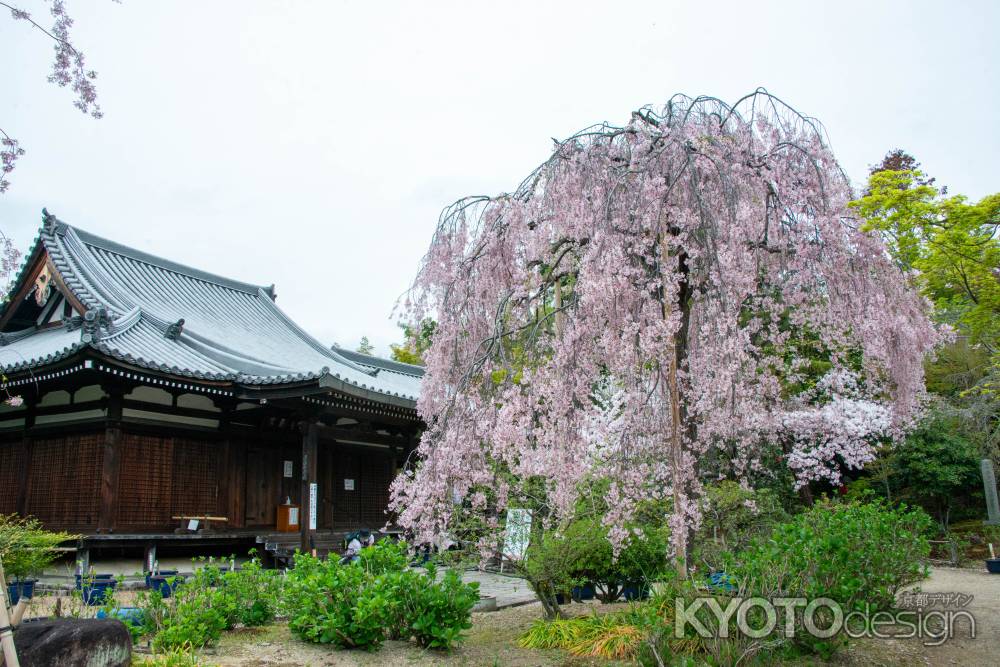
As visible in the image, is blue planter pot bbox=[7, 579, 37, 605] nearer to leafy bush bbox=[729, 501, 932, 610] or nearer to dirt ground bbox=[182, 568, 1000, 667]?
dirt ground bbox=[182, 568, 1000, 667]

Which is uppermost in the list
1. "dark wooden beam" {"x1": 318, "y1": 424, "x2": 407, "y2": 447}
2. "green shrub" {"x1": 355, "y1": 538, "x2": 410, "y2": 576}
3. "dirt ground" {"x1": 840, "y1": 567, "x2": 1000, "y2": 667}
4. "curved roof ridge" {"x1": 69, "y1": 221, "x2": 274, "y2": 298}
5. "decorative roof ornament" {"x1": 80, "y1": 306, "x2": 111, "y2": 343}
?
"curved roof ridge" {"x1": 69, "y1": 221, "x2": 274, "y2": 298}

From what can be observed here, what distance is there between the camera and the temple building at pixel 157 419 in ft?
36.2

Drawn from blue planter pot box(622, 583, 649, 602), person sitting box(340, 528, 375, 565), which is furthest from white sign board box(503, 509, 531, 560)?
person sitting box(340, 528, 375, 565)

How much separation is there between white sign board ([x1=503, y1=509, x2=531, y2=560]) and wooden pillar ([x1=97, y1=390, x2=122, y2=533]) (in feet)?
21.7

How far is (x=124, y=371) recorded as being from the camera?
34.2 ft

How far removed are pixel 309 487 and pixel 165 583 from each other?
454cm

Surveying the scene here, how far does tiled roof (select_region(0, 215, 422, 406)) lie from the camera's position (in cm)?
1148

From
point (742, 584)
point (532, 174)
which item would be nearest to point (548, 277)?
point (532, 174)

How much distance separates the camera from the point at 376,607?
5824 millimetres

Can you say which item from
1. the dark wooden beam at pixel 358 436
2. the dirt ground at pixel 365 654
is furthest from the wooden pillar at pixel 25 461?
the dirt ground at pixel 365 654

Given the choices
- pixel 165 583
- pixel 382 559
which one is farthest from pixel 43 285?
pixel 382 559

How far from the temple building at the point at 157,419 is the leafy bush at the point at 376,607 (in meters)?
5.50

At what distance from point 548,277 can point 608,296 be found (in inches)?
64.8

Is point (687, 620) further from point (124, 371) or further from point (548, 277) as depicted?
point (124, 371)
